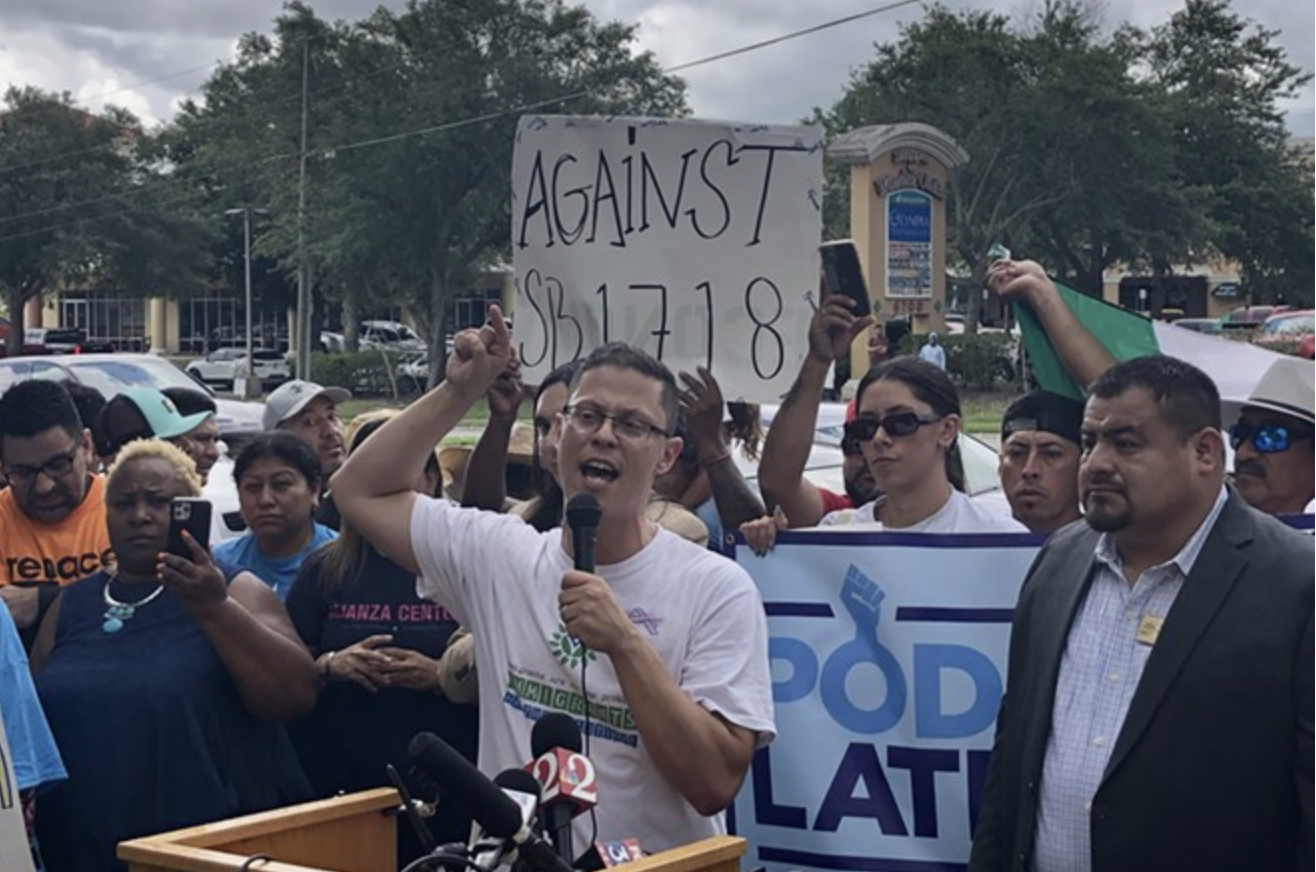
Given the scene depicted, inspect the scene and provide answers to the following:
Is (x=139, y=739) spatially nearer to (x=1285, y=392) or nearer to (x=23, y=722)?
(x=23, y=722)

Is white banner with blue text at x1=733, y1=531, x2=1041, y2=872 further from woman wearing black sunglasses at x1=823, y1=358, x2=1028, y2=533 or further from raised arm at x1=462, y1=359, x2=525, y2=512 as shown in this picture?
raised arm at x1=462, y1=359, x2=525, y2=512

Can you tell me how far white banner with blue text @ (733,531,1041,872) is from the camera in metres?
4.56

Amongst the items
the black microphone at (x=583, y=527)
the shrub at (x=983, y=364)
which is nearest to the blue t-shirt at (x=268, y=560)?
the black microphone at (x=583, y=527)

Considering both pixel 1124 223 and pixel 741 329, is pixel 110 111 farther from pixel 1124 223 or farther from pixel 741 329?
pixel 741 329

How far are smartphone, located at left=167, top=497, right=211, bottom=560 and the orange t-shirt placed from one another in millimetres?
1479

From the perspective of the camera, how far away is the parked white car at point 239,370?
51.6 meters

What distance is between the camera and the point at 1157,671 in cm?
350

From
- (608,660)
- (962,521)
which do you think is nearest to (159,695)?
(608,660)

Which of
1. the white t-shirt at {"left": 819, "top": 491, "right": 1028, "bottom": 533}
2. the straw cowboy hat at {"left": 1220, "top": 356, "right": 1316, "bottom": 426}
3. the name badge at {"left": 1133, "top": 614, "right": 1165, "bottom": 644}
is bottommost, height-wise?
the name badge at {"left": 1133, "top": 614, "right": 1165, "bottom": 644}

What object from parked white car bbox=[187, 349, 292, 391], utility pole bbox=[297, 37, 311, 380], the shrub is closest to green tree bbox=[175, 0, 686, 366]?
utility pole bbox=[297, 37, 311, 380]

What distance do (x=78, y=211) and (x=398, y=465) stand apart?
56.8 m

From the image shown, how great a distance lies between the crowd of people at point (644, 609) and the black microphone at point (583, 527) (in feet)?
0.03

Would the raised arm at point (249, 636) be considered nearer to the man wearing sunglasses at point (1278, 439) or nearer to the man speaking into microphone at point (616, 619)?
the man speaking into microphone at point (616, 619)

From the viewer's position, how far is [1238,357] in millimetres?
4883
